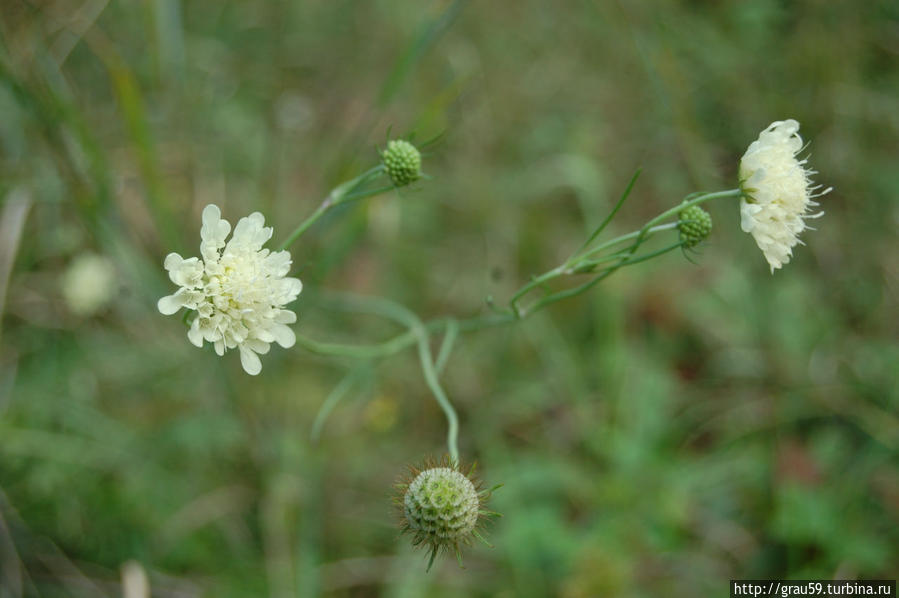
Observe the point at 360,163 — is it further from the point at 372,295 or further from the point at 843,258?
the point at 843,258

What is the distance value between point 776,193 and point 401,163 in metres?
0.85

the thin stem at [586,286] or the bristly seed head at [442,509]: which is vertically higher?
the thin stem at [586,286]

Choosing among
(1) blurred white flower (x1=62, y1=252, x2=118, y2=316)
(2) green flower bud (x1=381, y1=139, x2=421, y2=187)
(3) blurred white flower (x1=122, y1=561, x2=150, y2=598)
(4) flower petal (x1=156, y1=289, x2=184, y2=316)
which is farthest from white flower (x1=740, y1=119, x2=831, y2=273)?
(1) blurred white flower (x1=62, y1=252, x2=118, y2=316)

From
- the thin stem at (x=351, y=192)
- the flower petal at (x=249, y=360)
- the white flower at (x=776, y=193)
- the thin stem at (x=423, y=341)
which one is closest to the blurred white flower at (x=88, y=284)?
the thin stem at (x=423, y=341)

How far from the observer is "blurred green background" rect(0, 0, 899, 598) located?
2377 mm

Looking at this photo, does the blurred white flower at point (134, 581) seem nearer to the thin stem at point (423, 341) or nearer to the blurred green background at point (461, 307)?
the blurred green background at point (461, 307)

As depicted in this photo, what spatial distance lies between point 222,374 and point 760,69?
3317 millimetres

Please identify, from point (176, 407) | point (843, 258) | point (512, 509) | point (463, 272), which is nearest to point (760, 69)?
point (843, 258)

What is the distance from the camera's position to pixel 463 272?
3.34 m

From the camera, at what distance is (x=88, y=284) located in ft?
9.07

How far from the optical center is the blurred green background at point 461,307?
2.38 m

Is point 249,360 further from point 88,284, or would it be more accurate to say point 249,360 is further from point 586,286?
point 88,284

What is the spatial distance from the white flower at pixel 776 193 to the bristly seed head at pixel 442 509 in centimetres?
82

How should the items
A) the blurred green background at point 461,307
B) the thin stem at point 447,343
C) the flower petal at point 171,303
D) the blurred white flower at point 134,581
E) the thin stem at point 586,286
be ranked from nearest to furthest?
1. the flower petal at point 171,303
2. the thin stem at point 586,286
3. the thin stem at point 447,343
4. the blurred white flower at point 134,581
5. the blurred green background at point 461,307
